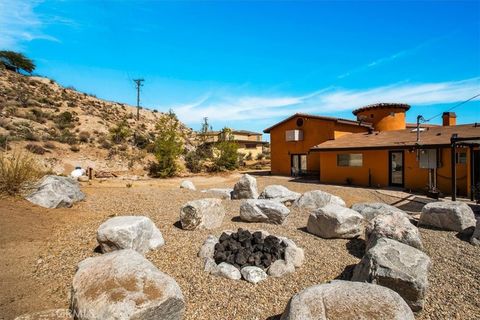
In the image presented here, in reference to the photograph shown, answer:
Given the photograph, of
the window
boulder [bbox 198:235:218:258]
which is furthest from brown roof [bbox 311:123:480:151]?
boulder [bbox 198:235:218:258]

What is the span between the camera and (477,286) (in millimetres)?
4984

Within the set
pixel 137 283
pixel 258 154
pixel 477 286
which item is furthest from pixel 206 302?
pixel 258 154

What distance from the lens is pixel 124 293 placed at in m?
3.50

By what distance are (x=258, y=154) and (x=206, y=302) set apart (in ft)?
148

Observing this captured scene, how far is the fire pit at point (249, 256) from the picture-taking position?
519 centimetres

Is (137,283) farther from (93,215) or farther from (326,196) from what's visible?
(326,196)

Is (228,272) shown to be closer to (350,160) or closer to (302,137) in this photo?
(350,160)

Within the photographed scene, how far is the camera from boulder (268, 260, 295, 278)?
5.28 metres

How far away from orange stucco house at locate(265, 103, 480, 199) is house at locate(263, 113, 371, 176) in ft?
0.27

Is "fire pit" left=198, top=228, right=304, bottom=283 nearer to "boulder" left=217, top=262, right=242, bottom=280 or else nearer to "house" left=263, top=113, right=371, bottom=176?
"boulder" left=217, top=262, right=242, bottom=280

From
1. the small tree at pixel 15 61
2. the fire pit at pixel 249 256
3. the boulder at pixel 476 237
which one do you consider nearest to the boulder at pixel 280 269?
the fire pit at pixel 249 256

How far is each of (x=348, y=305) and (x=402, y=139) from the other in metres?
17.2

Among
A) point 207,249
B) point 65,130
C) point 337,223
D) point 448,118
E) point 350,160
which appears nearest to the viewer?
point 207,249

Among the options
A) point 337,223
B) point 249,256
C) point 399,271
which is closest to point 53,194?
point 249,256
